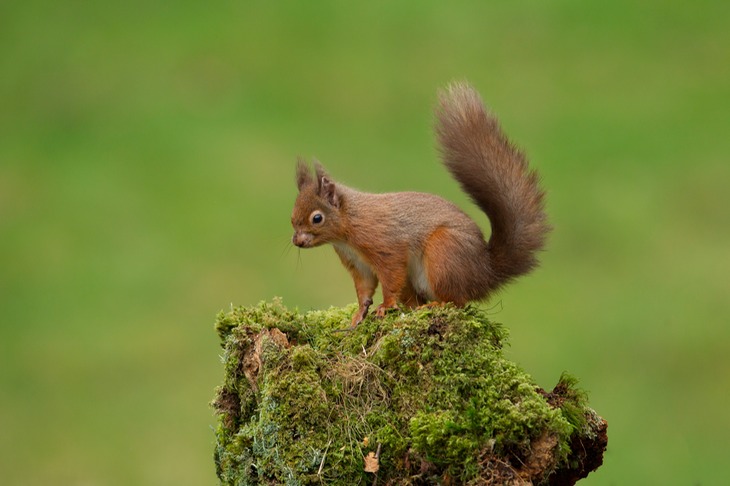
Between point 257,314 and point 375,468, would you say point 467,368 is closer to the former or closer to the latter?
point 375,468

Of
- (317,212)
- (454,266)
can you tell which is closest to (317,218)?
(317,212)

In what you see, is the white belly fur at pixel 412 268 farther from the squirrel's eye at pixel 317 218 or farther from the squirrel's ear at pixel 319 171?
the squirrel's ear at pixel 319 171

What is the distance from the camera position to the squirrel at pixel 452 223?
382cm

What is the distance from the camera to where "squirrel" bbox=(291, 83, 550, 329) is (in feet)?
12.5

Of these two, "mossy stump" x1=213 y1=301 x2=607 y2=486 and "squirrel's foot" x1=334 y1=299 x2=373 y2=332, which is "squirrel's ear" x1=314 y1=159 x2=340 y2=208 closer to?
"squirrel's foot" x1=334 y1=299 x2=373 y2=332

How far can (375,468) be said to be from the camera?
3084mm

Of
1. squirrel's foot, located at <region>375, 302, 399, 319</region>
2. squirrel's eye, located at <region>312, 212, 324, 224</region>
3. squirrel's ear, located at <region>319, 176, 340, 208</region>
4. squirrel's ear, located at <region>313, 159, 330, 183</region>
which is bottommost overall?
squirrel's foot, located at <region>375, 302, 399, 319</region>

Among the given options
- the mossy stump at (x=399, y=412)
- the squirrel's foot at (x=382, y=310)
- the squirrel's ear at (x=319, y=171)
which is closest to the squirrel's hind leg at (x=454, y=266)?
the squirrel's foot at (x=382, y=310)

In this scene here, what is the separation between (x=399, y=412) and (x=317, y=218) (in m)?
0.97

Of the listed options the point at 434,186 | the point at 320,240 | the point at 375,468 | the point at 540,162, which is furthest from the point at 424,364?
the point at 540,162

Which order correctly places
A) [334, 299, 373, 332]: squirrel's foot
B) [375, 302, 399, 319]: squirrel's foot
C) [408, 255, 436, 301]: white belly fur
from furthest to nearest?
[408, 255, 436, 301]: white belly fur → [334, 299, 373, 332]: squirrel's foot → [375, 302, 399, 319]: squirrel's foot

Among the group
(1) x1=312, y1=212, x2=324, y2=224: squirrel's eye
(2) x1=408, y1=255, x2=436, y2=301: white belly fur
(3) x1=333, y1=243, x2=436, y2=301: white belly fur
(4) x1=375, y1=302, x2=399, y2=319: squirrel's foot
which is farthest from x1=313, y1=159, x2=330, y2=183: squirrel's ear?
(4) x1=375, y1=302, x2=399, y2=319: squirrel's foot

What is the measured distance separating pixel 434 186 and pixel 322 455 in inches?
172

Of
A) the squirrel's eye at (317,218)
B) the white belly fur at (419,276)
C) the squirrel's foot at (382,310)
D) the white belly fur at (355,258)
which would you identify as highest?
the squirrel's eye at (317,218)
